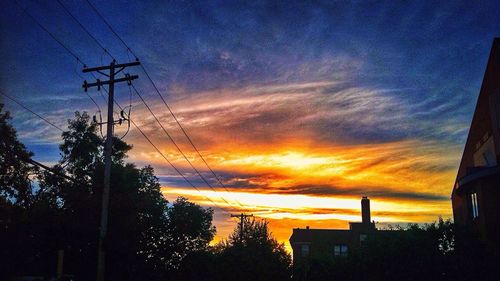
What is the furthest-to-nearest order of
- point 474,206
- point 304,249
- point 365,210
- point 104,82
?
point 365,210, point 304,249, point 474,206, point 104,82

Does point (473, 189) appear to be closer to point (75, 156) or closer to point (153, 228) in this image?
point (153, 228)

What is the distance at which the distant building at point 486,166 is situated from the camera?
92.1ft

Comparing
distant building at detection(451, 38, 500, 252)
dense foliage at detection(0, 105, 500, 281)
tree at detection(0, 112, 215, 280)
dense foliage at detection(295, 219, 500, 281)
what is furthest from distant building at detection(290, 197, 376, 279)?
dense foliage at detection(295, 219, 500, 281)

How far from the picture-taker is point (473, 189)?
3062 centimetres

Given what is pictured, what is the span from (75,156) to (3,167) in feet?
21.6

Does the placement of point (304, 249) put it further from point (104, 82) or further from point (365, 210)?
point (104, 82)

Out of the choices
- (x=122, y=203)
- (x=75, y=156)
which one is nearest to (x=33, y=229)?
(x=122, y=203)

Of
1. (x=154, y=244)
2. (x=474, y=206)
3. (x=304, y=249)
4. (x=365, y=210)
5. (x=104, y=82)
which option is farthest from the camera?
(x=365, y=210)

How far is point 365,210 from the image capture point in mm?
74562

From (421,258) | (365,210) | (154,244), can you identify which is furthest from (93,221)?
(365,210)

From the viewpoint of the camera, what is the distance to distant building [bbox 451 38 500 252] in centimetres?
2808

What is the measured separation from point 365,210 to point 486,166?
44739 millimetres

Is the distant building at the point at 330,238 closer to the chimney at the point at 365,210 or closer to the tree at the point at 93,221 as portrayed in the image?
the chimney at the point at 365,210

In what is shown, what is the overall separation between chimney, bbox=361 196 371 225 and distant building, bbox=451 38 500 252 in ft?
120
